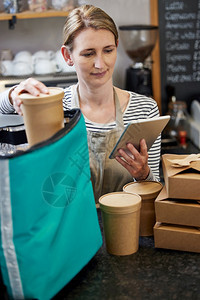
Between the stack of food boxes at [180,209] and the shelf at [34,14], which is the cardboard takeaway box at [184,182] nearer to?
the stack of food boxes at [180,209]

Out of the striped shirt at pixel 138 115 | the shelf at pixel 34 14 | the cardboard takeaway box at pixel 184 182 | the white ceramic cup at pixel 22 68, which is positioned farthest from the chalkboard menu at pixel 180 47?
the cardboard takeaway box at pixel 184 182

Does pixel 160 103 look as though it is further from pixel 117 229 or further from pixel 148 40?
pixel 117 229

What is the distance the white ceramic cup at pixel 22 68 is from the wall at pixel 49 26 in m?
0.37

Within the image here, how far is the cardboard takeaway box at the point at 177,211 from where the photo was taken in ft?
3.81


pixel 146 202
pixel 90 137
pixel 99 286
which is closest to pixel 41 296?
pixel 99 286

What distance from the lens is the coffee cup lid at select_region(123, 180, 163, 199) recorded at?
4.09ft

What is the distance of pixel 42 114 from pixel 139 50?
229 centimetres

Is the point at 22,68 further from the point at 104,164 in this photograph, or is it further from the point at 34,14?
the point at 104,164

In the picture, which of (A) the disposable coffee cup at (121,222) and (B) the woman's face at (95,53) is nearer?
(A) the disposable coffee cup at (121,222)

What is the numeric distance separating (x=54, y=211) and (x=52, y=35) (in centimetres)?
268

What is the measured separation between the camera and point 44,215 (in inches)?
36.9

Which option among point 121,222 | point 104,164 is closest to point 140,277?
point 121,222

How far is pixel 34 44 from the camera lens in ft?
11.3

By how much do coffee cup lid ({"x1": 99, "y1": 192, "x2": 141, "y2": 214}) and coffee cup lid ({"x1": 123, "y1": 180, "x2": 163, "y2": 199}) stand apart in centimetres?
4
